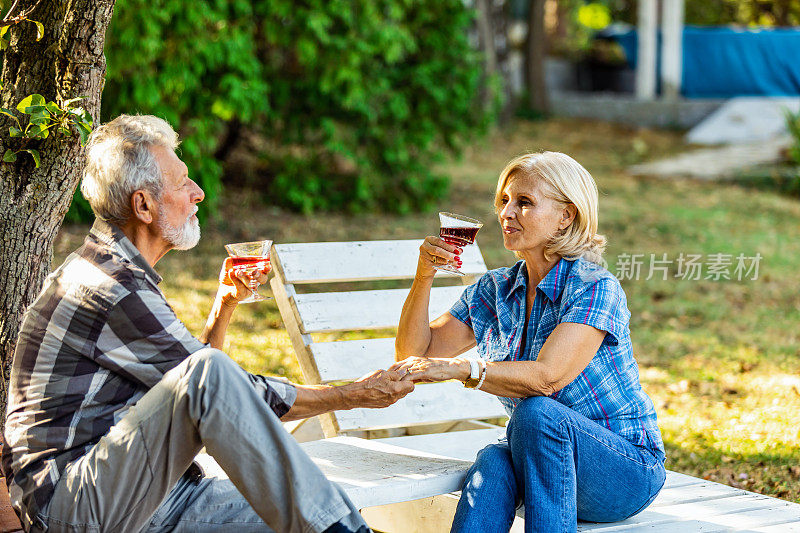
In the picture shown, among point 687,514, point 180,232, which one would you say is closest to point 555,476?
point 687,514

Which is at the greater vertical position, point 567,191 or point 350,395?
point 567,191

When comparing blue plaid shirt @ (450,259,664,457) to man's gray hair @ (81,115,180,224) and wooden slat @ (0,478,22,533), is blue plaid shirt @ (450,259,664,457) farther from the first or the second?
wooden slat @ (0,478,22,533)

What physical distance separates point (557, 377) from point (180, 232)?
3.88 feet

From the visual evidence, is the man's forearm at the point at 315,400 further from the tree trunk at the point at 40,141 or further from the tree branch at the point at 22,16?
the tree branch at the point at 22,16

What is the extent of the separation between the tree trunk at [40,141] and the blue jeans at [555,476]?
1725 mm

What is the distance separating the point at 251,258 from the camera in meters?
3.00

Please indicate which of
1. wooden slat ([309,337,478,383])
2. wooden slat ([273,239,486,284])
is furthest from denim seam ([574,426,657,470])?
wooden slat ([273,239,486,284])

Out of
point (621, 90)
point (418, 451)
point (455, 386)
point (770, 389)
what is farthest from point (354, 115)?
point (621, 90)

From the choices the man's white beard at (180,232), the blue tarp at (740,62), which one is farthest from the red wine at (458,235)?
the blue tarp at (740,62)

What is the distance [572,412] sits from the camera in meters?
2.78

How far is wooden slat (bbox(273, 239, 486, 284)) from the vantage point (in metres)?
3.92

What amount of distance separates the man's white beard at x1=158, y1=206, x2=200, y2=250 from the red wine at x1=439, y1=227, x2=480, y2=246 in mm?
783

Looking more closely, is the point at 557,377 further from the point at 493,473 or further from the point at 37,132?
the point at 37,132

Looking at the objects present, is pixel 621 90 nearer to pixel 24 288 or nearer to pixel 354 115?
pixel 354 115
